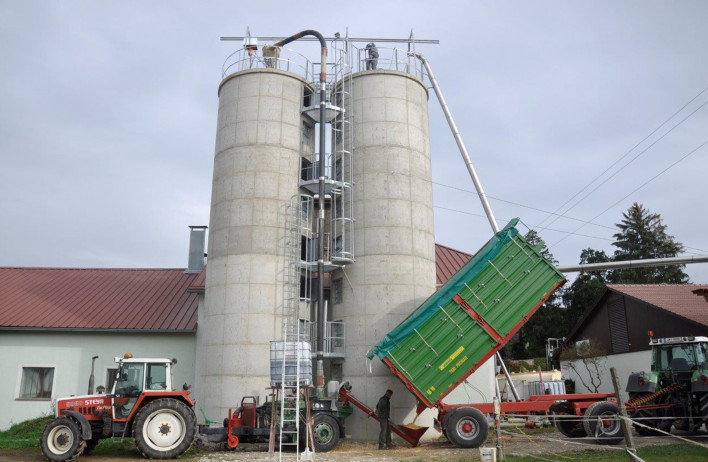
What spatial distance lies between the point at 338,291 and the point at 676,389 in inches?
486

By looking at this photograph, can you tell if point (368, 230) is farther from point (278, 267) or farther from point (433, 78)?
point (433, 78)

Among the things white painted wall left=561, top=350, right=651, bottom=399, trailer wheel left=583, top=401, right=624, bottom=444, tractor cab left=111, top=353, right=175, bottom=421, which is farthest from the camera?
white painted wall left=561, top=350, right=651, bottom=399

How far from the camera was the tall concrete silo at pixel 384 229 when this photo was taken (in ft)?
70.0

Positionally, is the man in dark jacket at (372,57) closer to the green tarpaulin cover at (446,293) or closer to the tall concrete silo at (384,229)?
the tall concrete silo at (384,229)

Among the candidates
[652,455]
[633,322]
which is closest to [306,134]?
[652,455]

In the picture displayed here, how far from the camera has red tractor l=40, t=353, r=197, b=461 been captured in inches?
576

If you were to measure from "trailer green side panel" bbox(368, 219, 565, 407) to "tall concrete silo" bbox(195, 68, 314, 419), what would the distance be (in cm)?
593

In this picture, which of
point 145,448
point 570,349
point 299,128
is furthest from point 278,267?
point 570,349

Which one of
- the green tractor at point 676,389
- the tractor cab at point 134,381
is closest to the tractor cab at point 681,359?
the green tractor at point 676,389

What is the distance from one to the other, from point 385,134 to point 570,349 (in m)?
20.7

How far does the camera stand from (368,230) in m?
22.7

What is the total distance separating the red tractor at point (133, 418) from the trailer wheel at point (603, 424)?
1158 centimetres

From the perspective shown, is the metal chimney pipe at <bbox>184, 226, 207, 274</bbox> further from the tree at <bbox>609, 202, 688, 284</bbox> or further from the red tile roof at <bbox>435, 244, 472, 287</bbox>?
the tree at <bbox>609, 202, 688, 284</bbox>

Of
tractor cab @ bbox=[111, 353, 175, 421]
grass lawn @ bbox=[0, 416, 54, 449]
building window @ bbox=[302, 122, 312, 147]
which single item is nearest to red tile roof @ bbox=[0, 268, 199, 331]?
grass lawn @ bbox=[0, 416, 54, 449]
